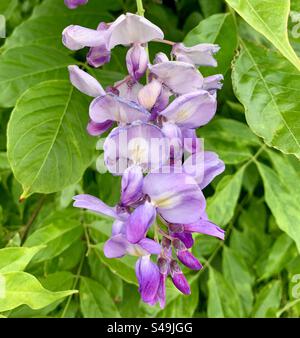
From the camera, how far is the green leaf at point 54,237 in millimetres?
991

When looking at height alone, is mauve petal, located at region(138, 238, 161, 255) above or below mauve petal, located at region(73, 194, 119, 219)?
below

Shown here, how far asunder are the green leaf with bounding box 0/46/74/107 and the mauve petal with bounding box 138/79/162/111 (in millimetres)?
367

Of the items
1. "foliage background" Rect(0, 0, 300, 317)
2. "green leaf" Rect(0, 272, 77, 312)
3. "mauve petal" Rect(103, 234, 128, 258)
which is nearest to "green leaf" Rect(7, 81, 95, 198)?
"foliage background" Rect(0, 0, 300, 317)

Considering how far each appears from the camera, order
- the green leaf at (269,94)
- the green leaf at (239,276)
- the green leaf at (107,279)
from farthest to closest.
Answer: the green leaf at (239,276) → the green leaf at (107,279) → the green leaf at (269,94)

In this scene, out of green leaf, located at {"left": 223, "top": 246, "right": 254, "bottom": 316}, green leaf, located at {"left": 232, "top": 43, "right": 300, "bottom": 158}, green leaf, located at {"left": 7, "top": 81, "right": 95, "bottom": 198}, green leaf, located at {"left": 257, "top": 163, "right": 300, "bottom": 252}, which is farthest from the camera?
green leaf, located at {"left": 223, "top": 246, "right": 254, "bottom": 316}

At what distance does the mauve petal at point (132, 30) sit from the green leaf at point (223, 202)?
1.41ft

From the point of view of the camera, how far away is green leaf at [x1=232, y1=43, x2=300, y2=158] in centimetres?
71

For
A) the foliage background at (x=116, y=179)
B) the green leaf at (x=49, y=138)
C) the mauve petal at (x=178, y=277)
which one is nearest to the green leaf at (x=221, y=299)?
the foliage background at (x=116, y=179)

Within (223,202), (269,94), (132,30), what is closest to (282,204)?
(223,202)

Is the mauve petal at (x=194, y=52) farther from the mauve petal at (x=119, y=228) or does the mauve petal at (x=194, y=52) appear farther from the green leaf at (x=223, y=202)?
the green leaf at (x=223, y=202)

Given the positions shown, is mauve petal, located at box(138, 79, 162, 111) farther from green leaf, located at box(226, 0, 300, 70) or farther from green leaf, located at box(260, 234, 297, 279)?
green leaf, located at box(260, 234, 297, 279)

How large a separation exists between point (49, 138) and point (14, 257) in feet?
0.55

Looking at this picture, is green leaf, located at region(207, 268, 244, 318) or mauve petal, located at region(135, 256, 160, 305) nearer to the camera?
mauve petal, located at region(135, 256, 160, 305)
